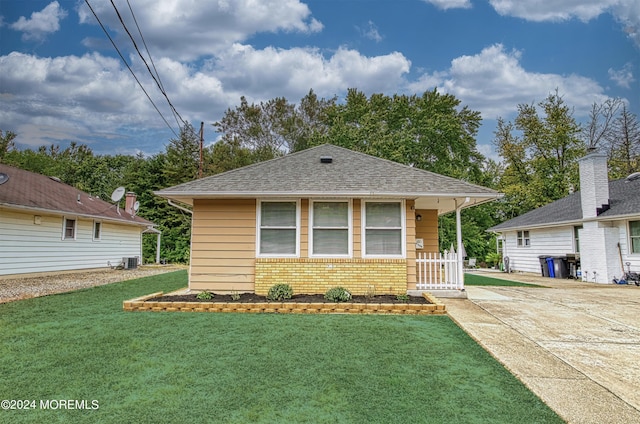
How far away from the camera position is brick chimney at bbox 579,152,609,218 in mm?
12992

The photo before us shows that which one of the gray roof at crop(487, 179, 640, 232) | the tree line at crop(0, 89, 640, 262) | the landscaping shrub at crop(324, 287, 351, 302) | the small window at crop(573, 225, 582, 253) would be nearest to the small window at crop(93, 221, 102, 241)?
the tree line at crop(0, 89, 640, 262)

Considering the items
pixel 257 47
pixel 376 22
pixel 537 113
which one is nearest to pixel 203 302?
pixel 257 47

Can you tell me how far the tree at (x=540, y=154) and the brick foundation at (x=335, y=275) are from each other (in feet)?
71.0

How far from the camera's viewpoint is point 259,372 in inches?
140

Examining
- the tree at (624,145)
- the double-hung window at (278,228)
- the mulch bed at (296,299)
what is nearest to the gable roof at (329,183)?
the double-hung window at (278,228)

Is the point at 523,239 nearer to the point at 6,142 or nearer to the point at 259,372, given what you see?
the point at 259,372

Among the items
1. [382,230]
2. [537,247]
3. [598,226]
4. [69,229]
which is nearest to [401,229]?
[382,230]

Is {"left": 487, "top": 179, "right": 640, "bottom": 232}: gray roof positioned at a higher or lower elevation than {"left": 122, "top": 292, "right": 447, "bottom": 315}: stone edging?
higher

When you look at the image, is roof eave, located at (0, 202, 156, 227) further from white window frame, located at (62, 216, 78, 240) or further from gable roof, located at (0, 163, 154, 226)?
white window frame, located at (62, 216, 78, 240)

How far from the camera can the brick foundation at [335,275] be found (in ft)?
25.5

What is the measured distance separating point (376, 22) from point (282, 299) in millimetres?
14183

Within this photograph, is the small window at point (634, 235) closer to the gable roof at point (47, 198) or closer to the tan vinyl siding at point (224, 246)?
the tan vinyl siding at point (224, 246)

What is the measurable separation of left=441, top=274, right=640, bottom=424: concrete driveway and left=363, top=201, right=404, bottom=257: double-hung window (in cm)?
168

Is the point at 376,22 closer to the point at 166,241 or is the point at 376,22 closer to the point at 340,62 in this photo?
the point at 340,62
